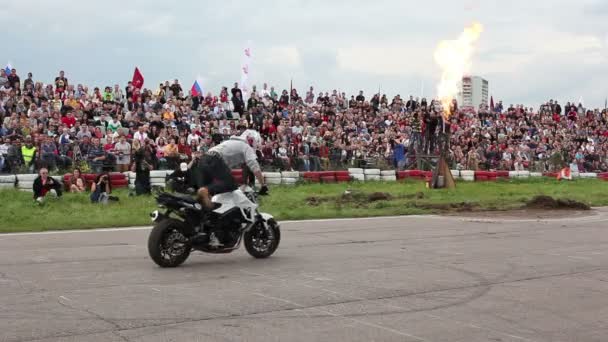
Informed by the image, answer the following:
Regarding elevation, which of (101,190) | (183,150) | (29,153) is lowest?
(101,190)

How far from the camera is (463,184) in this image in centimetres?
2845

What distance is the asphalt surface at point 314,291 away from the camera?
6730 millimetres

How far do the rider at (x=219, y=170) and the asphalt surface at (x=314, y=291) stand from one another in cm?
100

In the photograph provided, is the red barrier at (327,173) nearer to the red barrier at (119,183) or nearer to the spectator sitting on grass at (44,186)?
the red barrier at (119,183)

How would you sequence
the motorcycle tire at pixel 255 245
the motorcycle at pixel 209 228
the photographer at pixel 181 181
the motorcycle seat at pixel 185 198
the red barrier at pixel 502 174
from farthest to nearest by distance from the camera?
the red barrier at pixel 502 174 → the motorcycle tire at pixel 255 245 → the photographer at pixel 181 181 → the motorcycle seat at pixel 185 198 → the motorcycle at pixel 209 228

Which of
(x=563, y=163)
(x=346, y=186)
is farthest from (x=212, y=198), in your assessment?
(x=563, y=163)

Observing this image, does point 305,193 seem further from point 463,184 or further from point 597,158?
point 597,158

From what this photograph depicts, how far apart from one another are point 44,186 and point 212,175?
9115 millimetres

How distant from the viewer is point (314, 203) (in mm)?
20828

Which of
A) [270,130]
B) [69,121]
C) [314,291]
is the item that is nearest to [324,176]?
[270,130]

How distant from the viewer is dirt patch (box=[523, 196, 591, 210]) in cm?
2119

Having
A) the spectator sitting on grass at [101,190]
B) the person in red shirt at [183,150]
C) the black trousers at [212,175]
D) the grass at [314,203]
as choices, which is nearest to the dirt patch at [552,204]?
the grass at [314,203]

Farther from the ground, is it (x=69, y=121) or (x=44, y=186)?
(x=69, y=121)

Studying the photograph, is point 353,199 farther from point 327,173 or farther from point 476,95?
point 476,95
